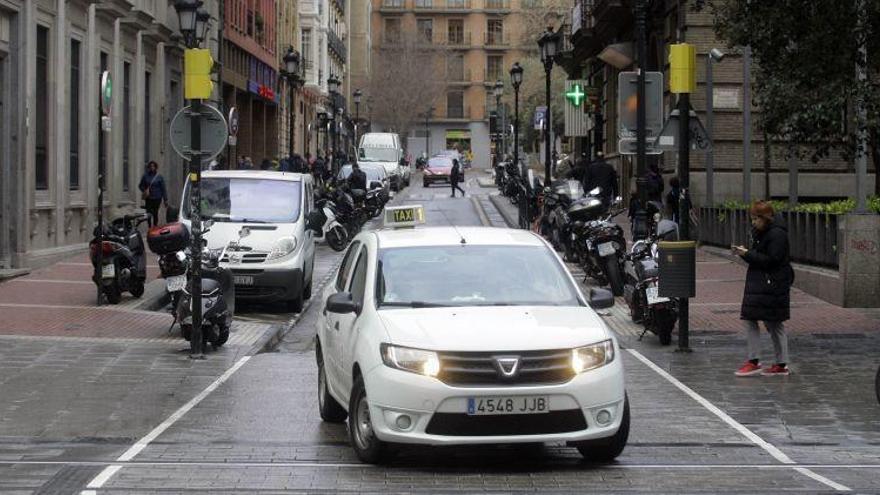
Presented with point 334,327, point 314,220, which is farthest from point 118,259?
point 334,327

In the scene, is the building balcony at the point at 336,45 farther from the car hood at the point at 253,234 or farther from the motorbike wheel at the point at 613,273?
the car hood at the point at 253,234

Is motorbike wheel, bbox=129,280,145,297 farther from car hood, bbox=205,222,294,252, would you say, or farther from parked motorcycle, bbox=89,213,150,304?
car hood, bbox=205,222,294,252

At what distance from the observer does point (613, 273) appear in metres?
22.1

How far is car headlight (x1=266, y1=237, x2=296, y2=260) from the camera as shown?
20797 millimetres

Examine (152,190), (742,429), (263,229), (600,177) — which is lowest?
(742,429)

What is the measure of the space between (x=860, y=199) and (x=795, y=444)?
9879 millimetres

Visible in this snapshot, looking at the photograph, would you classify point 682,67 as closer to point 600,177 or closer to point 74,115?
point 600,177

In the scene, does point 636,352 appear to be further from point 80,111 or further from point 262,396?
point 80,111

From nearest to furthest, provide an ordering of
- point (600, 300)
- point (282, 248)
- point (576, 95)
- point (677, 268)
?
point (600, 300)
point (677, 268)
point (282, 248)
point (576, 95)

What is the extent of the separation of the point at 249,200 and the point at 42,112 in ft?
22.1

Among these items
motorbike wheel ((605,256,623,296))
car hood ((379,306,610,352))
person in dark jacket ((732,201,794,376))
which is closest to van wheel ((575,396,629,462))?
car hood ((379,306,610,352))

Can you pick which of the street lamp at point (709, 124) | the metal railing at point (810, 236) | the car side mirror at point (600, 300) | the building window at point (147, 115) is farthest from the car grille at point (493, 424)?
the building window at point (147, 115)

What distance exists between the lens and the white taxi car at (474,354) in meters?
9.24

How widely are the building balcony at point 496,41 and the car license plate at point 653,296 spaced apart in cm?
11159
